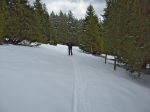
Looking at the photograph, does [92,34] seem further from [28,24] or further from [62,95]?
[62,95]

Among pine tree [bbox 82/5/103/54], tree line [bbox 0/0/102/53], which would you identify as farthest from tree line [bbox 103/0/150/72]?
pine tree [bbox 82/5/103/54]

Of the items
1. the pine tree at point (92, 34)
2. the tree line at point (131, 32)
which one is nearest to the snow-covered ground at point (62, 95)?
the tree line at point (131, 32)

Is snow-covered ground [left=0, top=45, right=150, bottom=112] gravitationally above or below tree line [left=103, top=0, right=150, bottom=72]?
below

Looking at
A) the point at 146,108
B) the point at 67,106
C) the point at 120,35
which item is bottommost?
the point at 146,108

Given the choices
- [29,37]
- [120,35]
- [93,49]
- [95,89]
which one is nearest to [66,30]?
[93,49]

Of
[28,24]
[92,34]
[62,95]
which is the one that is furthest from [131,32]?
[92,34]

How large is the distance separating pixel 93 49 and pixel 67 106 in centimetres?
3807

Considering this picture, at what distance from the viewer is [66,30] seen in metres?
81.0

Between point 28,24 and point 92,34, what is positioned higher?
point 28,24

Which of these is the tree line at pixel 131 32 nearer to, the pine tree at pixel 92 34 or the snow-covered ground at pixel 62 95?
the snow-covered ground at pixel 62 95

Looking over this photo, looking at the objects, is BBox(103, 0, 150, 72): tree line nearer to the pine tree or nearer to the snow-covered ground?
the snow-covered ground

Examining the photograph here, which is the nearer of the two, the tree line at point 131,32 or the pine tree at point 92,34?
the tree line at point 131,32

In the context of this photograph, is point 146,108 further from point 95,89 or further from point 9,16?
point 9,16

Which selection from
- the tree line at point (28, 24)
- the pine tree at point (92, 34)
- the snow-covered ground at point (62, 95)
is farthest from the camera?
the pine tree at point (92, 34)
